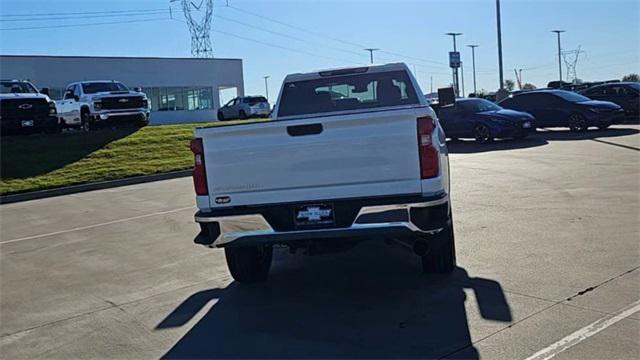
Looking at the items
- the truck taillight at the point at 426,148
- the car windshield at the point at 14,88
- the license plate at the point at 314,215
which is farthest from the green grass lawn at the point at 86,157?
the truck taillight at the point at 426,148

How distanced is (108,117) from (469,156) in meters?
13.2

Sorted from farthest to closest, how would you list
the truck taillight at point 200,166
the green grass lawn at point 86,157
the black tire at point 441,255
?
1. the green grass lawn at point 86,157
2. the black tire at point 441,255
3. the truck taillight at point 200,166

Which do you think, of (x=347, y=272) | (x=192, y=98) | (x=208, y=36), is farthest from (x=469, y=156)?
(x=208, y=36)

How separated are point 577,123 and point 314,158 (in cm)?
1851

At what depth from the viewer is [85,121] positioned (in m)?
23.6

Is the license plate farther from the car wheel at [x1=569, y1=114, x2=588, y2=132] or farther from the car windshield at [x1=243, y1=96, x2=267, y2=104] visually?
the car windshield at [x1=243, y1=96, x2=267, y2=104]

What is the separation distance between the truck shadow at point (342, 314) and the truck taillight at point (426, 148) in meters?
1.13

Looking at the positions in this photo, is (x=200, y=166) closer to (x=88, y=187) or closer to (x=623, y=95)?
(x=88, y=187)

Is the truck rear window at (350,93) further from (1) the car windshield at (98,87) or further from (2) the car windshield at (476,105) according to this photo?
(1) the car windshield at (98,87)

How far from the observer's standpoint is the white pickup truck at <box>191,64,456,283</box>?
4.99 meters

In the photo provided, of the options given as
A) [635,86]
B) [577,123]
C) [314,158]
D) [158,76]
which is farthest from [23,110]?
[158,76]

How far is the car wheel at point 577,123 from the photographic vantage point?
21.2m

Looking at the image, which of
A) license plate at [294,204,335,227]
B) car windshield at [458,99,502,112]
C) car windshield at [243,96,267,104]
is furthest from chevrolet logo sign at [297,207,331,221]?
car windshield at [243,96,267,104]

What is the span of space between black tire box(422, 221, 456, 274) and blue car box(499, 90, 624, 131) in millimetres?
17029
